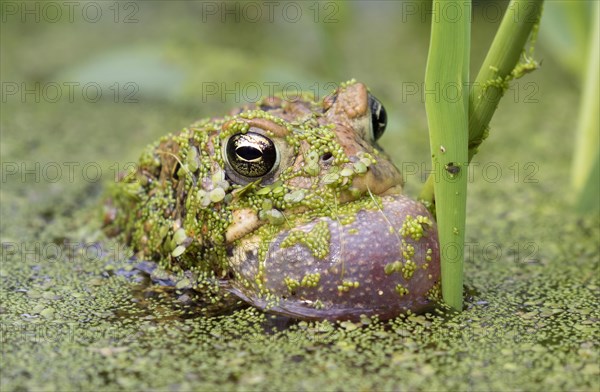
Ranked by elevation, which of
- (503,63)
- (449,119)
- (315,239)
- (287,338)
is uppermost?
(503,63)

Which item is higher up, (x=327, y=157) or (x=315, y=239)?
(x=327, y=157)

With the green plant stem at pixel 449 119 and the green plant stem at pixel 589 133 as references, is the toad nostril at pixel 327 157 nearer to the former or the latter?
the green plant stem at pixel 449 119

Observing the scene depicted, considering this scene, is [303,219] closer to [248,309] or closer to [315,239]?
[315,239]

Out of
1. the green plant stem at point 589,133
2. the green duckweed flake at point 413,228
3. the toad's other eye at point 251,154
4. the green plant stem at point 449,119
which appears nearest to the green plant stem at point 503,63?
the green plant stem at point 449,119

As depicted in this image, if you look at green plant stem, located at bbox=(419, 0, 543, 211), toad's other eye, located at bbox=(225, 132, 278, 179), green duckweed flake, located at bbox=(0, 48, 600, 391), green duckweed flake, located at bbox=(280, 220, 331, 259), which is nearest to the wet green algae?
green duckweed flake, located at bbox=(0, 48, 600, 391)

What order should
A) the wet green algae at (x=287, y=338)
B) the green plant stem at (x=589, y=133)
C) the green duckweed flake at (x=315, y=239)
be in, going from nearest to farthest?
1. the wet green algae at (x=287, y=338)
2. the green duckweed flake at (x=315, y=239)
3. the green plant stem at (x=589, y=133)

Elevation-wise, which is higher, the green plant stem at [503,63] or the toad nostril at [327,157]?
the green plant stem at [503,63]

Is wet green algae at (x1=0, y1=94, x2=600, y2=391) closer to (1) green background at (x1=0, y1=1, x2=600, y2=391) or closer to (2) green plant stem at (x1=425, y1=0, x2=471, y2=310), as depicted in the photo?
(1) green background at (x1=0, y1=1, x2=600, y2=391)

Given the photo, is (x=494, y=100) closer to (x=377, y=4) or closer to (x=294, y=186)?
(x=294, y=186)

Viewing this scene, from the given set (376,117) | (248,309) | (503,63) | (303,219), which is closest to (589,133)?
(376,117)
